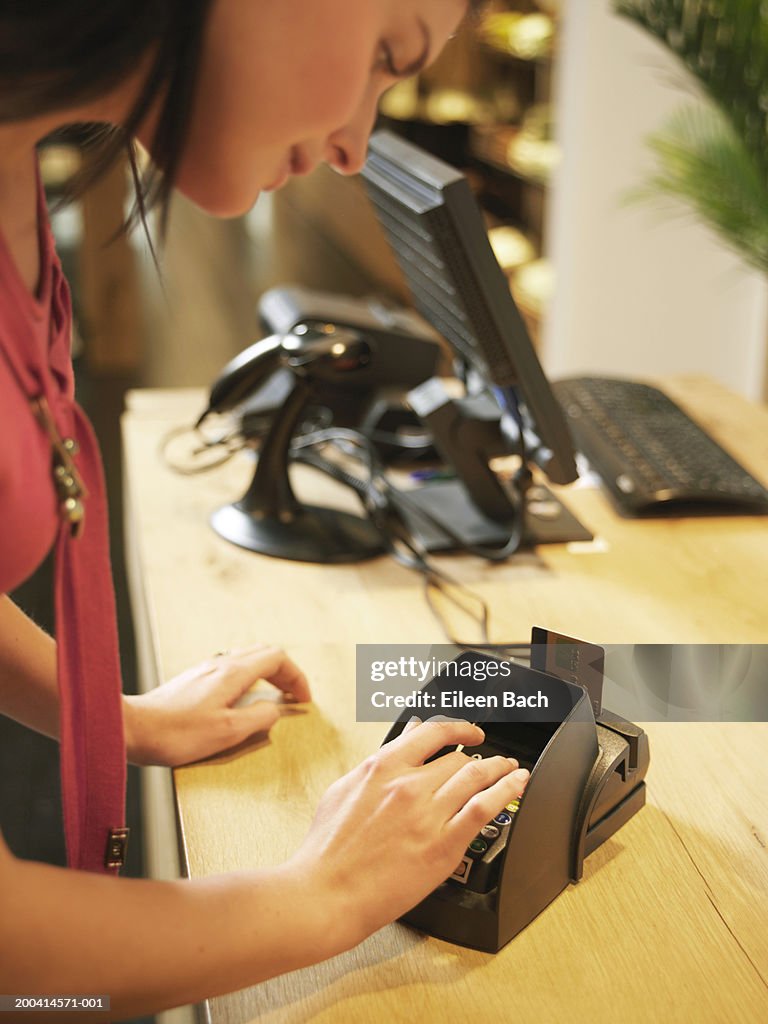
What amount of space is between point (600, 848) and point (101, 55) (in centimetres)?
59

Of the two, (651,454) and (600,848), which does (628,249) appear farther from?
(600,848)

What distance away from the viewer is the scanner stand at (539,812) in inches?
27.5

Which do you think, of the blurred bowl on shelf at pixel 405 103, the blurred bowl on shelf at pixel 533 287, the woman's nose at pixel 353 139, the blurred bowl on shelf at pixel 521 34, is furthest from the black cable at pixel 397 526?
the blurred bowl on shelf at pixel 405 103

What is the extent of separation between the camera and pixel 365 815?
2.31ft

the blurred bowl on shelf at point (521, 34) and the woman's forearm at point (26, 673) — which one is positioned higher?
the blurred bowl on shelf at point (521, 34)

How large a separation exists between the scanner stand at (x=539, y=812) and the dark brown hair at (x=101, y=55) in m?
0.42

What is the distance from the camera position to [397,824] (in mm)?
698

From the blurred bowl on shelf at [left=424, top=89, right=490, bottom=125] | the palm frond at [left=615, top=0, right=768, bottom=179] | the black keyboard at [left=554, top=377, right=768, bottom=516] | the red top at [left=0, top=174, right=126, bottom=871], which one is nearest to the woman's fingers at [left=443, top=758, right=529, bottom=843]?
the red top at [left=0, top=174, right=126, bottom=871]

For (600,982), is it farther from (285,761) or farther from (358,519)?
(358,519)

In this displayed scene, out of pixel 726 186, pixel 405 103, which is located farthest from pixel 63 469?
pixel 405 103

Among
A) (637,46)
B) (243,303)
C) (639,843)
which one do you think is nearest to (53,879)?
(639,843)

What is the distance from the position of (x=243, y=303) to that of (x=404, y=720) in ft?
16.0

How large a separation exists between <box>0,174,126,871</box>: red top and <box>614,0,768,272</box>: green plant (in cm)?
212

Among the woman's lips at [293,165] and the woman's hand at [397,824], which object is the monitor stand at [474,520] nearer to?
the woman's hand at [397,824]
